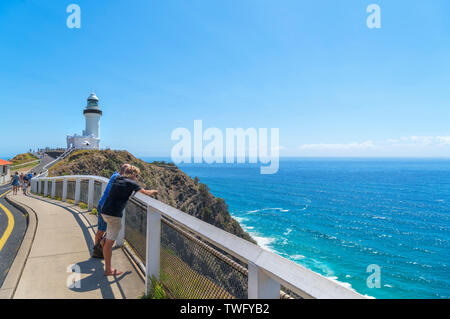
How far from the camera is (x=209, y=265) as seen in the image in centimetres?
251

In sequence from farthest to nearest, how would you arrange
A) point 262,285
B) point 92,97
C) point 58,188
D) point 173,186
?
1. point 92,97
2. point 173,186
3. point 58,188
4. point 262,285

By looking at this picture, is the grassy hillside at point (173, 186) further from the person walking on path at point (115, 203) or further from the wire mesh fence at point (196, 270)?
the wire mesh fence at point (196, 270)

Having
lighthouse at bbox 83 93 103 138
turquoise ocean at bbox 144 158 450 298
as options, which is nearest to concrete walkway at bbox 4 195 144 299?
turquoise ocean at bbox 144 158 450 298

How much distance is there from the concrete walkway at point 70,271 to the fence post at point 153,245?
1.05 ft

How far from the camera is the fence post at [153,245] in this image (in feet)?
10.7

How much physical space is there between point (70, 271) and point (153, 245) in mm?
1687

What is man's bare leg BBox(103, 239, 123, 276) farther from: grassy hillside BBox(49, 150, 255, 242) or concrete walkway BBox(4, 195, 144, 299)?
grassy hillside BBox(49, 150, 255, 242)

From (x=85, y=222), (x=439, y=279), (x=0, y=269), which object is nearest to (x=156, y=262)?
(x=0, y=269)

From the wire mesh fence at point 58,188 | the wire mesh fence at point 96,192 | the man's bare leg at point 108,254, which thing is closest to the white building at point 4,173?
the wire mesh fence at point 58,188

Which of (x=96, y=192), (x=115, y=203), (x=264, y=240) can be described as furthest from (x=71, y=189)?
(x=264, y=240)

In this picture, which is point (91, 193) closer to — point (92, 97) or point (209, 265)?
point (209, 265)

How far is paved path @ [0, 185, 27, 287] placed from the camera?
14.2ft

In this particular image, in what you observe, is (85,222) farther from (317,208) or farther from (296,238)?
(317,208)
